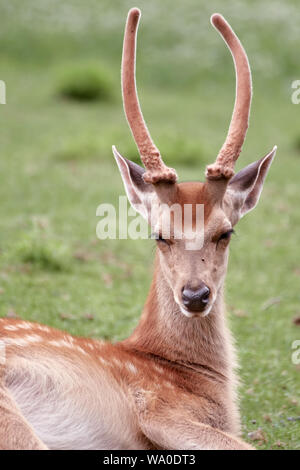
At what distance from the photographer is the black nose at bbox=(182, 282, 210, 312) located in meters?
5.23

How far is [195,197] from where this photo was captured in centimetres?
556

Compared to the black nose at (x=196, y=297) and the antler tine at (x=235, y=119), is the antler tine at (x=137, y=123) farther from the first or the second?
the black nose at (x=196, y=297)

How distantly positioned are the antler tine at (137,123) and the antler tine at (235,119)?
318mm

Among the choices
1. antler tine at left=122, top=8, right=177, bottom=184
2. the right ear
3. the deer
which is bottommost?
the deer

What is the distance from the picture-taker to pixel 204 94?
2203cm

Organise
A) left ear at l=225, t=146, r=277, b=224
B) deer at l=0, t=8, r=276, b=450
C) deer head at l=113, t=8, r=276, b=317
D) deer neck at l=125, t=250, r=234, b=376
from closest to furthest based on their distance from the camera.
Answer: deer at l=0, t=8, r=276, b=450 → deer head at l=113, t=8, r=276, b=317 → deer neck at l=125, t=250, r=234, b=376 → left ear at l=225, t=146, r=277, b=224

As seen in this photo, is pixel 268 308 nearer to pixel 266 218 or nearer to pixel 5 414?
pixel 266 218

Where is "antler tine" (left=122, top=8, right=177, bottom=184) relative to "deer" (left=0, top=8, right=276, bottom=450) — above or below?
above

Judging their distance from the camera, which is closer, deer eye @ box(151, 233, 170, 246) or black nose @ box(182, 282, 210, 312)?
black nose @ box(182, 282, 210, 312)

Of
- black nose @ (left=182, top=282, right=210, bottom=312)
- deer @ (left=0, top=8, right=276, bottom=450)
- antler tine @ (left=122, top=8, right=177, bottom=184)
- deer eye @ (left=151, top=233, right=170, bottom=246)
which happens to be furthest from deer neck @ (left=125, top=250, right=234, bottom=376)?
antler tine @ (left=122, top=8, right=177, bottom=184)

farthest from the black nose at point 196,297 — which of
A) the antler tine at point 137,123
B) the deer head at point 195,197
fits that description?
the antler tine at point 137,123

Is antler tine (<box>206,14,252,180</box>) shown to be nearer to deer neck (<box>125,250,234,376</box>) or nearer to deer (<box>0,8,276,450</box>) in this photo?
deer (<box>0,8,276,450</box>)

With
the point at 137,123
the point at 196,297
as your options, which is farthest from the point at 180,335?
the point at 137,123
